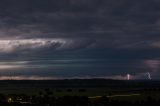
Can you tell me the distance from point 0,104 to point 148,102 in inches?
1967

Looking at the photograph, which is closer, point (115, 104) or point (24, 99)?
point (115, 104)

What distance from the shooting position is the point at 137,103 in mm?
163375

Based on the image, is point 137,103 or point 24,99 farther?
point 24,99

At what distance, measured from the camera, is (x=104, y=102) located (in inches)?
6619

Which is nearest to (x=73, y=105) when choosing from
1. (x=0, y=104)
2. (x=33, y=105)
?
(x=33, y=105)

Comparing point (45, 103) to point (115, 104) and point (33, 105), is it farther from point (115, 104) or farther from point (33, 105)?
point (115, 104)

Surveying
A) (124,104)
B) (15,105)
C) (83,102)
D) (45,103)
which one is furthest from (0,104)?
(124,104)

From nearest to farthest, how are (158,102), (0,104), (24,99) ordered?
(0,104) → (158,102) → (24,99)

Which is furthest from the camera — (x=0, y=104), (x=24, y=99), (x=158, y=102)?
(x=24, y=99)

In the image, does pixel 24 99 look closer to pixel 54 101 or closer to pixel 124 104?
pixel 54 101

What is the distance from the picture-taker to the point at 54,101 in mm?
170125

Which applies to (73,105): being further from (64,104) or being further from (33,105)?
(33,105)

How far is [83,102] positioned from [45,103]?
13127 millimetres

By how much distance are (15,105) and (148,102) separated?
45.1 meters
